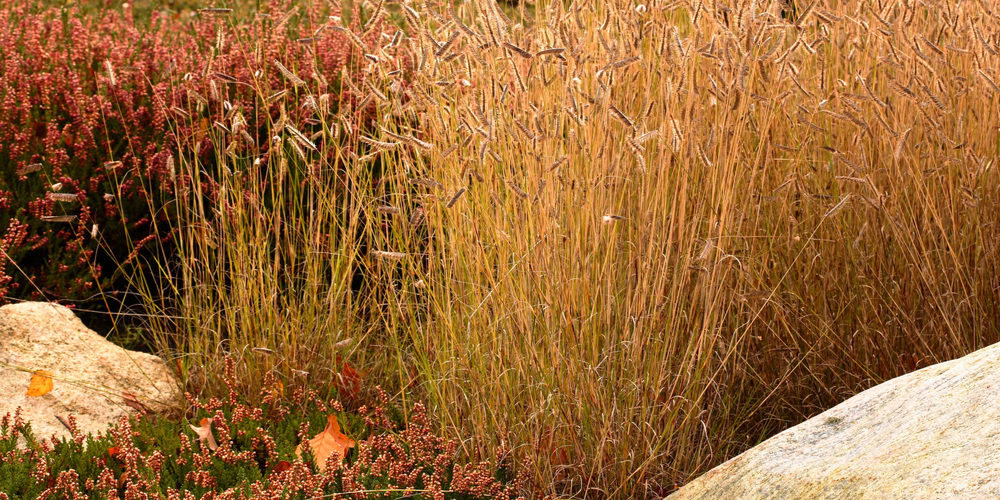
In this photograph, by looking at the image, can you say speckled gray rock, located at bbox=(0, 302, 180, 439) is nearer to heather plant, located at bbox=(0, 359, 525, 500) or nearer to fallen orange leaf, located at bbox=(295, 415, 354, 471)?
heather plant, located at bbox=(0, 359, 525, 500)

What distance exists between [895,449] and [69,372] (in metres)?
2.65

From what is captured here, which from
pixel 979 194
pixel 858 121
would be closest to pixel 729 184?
pixel 858 121

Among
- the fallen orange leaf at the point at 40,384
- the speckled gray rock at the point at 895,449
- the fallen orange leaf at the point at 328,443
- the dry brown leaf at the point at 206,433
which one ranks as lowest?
the fallen orange leaf at the point at 328,443

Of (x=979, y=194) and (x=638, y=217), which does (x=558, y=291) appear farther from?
(x=979, y=194)

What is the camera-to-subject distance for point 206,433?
9.20ft

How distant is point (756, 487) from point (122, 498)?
174cm

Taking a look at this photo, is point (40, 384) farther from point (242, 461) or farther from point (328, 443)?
point (328, 443)

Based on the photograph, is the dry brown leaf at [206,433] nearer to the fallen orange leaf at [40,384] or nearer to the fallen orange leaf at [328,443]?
the fallen orange leaf at [328,443]

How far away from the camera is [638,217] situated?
2.36 meters

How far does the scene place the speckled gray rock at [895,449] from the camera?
1541mm

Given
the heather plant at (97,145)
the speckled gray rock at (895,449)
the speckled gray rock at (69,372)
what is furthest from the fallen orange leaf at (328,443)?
the speckled gray rock at (895,449)

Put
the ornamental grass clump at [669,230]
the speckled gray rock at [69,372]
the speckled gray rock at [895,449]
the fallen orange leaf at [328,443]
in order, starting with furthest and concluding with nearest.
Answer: the speckled gray rock at [69,372], the fallen orange leaf at [328,443], the ornamental grass clump at [669,230], the speckled gray rock at [895,449]

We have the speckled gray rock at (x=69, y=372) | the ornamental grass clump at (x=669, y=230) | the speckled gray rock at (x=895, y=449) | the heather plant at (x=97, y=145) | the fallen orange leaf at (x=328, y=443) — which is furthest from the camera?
the heather plant at (x=97, y=145)

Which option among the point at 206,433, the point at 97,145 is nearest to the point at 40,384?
the point at 206,433
